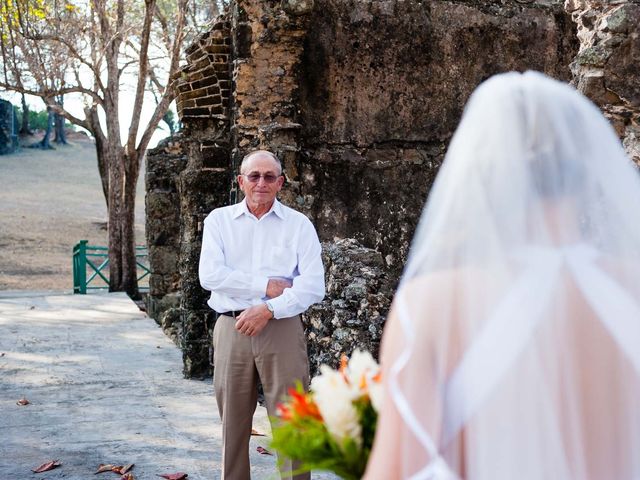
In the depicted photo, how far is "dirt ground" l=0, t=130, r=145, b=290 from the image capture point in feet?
93.4

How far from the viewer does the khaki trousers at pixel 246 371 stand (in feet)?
15.7

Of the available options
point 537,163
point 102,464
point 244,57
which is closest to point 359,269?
point 102,464

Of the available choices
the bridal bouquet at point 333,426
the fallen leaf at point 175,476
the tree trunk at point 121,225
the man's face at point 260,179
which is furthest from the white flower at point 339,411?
the tree trunk at point 121,225

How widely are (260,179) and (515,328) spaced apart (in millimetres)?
3135

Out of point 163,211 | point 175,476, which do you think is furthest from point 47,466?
point 163,211

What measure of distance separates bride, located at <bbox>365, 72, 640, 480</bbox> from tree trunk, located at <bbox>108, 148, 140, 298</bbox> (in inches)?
706

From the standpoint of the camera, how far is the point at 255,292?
4809mm

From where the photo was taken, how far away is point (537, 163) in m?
1.95

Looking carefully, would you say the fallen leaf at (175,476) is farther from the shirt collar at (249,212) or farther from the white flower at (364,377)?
the white flower at (364,377)

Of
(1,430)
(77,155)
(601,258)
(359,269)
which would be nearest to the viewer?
(601,258)

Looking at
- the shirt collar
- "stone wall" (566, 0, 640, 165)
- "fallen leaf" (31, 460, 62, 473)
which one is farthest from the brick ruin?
the shirt collar

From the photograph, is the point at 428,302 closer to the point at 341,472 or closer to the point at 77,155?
the point at 341,472

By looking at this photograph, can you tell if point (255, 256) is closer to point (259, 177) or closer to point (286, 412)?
point (259, 177)

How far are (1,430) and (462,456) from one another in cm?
621
